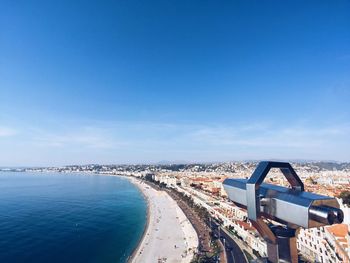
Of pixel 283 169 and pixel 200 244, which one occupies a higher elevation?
pixel 283 169

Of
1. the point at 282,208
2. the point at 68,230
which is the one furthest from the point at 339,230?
the point at 68,230

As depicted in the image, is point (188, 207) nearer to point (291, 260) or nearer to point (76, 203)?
point (76, 203)

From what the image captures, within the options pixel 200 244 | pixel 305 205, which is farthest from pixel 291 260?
pixel 200 244

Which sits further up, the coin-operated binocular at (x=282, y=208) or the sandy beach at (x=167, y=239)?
the coin-operated binocular at (x=282, y=208)

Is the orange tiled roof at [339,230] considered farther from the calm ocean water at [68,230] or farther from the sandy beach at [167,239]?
the calm ocean water at [68,230]

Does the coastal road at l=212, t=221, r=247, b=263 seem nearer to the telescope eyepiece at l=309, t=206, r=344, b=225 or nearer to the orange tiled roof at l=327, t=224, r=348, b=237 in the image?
the orange tiled roof at l=327, t=224, r=348, b=237

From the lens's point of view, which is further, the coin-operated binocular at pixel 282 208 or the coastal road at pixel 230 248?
the coastal road at pixel 230 248

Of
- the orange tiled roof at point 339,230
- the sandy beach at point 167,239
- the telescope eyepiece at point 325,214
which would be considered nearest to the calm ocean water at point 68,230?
the sandy beach at point 167,239
